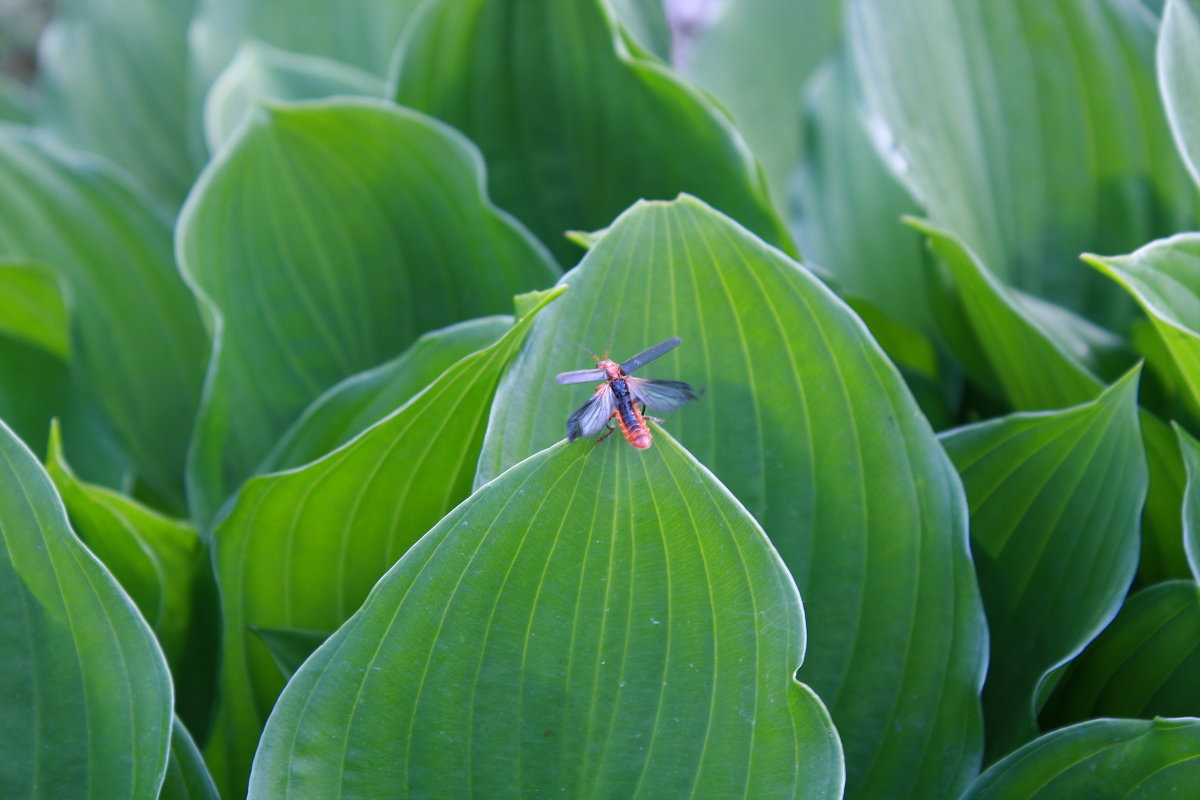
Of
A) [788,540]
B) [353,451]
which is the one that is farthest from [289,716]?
[788,540]

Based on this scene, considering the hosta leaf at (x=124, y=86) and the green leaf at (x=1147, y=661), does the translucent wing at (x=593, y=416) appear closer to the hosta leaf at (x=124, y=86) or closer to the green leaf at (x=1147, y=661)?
the green leaf at (x=1147, y=661)

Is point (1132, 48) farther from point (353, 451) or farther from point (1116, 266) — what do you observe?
point (353, 451)

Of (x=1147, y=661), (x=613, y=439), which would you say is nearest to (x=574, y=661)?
(x=613, y=439)

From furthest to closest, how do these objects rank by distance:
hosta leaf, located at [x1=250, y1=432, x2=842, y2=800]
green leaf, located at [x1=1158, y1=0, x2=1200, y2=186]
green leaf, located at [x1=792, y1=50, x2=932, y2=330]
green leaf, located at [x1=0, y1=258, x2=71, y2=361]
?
green leaf, located at [x1=792, y1=50, x2=932, y2=330] < green leaf, located at [x1=0, y1=258, x2=71, y2=361] < green leaf, located at [x1=1158, y1=0, x2=1200, y2=186] < hosta leaf, located at [x1=250, y1=432, x2=842, y2=800]

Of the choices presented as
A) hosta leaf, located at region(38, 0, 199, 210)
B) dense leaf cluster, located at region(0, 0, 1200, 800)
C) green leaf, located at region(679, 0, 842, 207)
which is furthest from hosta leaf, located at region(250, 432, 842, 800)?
hosta leaf, located at region(38, 0, 199, 210)

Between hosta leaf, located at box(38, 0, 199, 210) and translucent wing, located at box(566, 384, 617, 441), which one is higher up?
hosta leaf, located at box(38, 0, 199, 210)

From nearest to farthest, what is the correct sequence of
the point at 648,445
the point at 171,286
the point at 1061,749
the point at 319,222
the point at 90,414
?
the point at 648,445
the point at 1061,749
the point at 319,222
the point at 90,414
the point at 171,286

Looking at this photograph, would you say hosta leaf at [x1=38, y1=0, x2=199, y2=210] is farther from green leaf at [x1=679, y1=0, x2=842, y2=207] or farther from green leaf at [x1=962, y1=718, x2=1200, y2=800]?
green leaf at [x1=962, y1=718, x2=1200, y2=800]

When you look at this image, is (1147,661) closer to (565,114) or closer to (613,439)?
(613,439)

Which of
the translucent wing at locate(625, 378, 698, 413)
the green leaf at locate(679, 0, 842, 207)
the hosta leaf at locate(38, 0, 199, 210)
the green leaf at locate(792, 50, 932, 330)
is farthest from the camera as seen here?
the hosta leaf at locate(38, 0, 199, 210)
